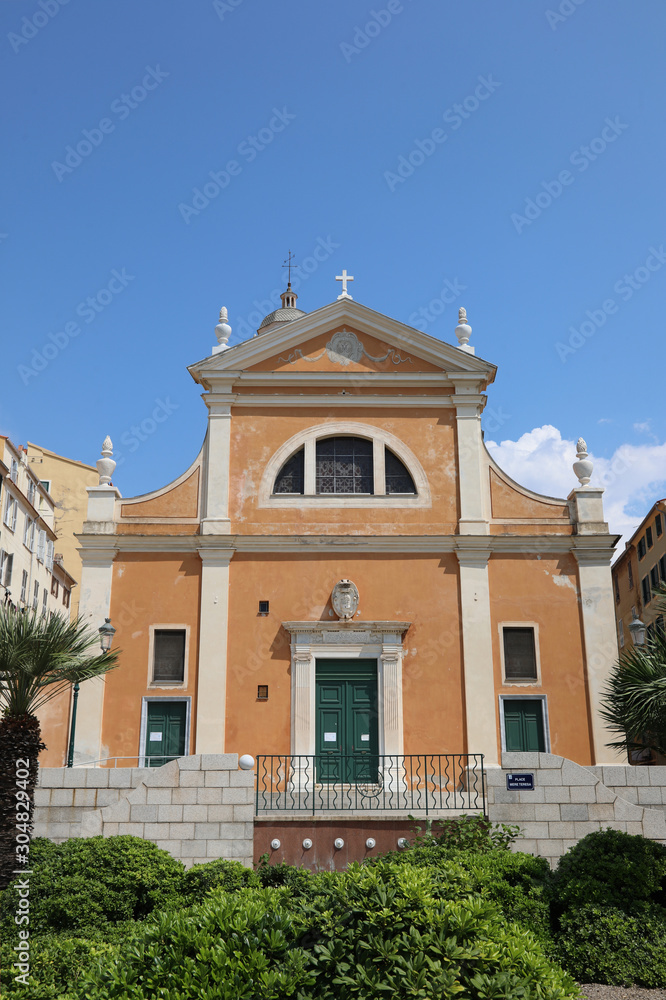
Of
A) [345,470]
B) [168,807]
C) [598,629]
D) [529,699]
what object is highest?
[345,470]

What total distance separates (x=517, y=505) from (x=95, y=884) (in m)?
12.8

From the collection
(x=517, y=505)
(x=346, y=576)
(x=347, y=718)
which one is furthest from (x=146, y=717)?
(x=517, y=505)

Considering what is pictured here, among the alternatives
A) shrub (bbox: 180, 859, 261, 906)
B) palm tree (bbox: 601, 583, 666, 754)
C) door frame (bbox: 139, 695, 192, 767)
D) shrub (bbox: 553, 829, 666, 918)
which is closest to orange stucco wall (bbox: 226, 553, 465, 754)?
door frame (bbox: 139, 695, 192, 767)

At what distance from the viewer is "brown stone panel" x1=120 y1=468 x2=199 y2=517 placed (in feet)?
68.8

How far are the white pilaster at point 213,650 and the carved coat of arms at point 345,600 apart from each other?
2418mm

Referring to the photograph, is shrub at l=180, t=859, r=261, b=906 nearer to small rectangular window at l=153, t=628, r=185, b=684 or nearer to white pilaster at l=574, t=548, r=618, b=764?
small rectangular window at l=153, t=628, r=185, b=684

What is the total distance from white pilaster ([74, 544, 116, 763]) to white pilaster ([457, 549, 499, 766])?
7.78 metres

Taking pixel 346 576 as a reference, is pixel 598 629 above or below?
below

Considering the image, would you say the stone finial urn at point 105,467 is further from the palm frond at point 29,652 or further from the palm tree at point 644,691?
the palm tree at point 644,691

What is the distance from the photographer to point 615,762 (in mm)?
19312

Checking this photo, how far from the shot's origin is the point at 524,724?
64.2ft

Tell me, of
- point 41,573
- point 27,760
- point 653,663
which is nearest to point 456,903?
point 653,663

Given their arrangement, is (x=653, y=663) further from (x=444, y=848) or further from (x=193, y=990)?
(x=193, y=990)

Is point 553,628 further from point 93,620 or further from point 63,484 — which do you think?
point 63,484
